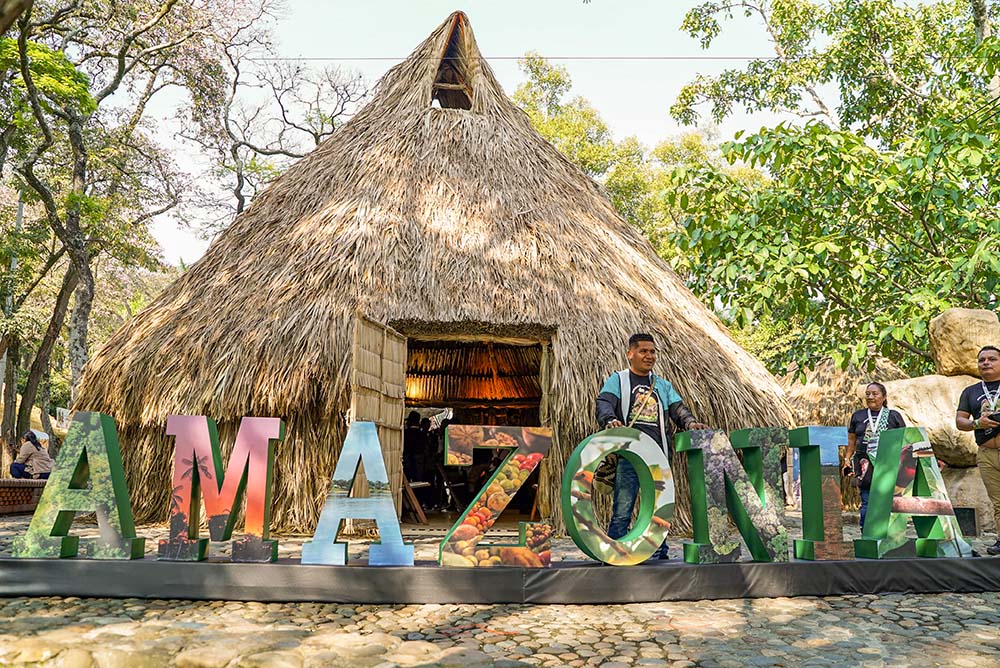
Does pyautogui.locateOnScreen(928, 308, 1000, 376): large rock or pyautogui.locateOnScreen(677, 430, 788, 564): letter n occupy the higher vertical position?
pyautogui.locateOnScreen(928, 308, 1000, 376): large rock

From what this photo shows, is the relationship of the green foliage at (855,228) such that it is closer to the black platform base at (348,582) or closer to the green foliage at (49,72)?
the black platform base at (348,582)

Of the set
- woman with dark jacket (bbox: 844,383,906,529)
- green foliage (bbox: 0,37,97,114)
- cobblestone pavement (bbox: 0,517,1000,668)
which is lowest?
cobblestone pavement (bbox: 0,517,1000,668)

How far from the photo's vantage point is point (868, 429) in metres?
6.14

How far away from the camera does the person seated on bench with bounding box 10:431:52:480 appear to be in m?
10.1

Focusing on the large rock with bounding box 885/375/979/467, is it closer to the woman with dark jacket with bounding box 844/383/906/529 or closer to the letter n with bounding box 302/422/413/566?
the woman with dark jacket with bounding box 844/383/906/529

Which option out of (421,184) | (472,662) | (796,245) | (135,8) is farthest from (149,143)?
(472,662)

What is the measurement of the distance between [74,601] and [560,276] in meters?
4.74

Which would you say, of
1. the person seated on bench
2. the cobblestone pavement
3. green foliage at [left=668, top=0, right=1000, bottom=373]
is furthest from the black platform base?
the person seated on bench

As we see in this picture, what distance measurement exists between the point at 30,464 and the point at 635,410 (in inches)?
357

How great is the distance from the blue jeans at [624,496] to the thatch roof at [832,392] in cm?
817

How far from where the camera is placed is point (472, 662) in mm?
2893

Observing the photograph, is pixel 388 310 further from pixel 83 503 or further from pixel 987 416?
pixel 987 416

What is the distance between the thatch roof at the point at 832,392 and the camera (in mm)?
11977

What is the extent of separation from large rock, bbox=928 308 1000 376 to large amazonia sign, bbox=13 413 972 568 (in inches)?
162
